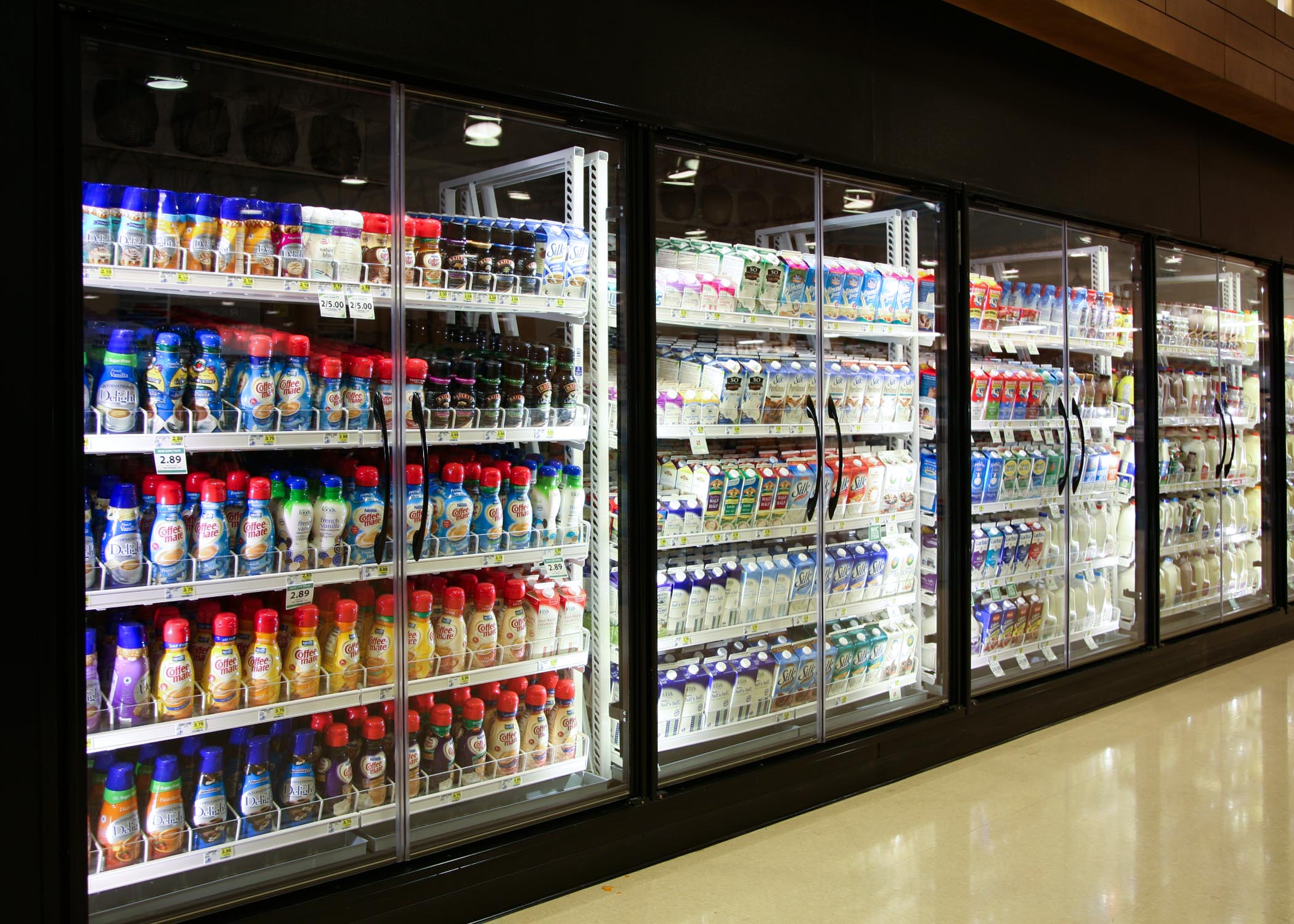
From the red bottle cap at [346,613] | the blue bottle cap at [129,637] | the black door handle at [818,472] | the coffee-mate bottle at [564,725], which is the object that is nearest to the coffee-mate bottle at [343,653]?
the red bottle cap at [346,613]

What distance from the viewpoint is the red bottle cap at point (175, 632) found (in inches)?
96.0

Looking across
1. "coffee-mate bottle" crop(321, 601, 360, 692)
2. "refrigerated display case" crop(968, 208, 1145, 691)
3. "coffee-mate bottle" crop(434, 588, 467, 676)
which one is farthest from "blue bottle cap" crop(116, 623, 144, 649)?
"refrigerated display case" crop(968, 208, 1145, 691)

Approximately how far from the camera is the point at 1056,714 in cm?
452

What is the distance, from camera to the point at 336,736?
107 inches

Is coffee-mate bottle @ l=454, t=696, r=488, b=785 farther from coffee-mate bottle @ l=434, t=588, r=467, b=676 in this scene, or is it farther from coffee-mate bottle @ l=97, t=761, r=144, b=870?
coffee-mate bottle @ l=97, t=761, r=144, b=870

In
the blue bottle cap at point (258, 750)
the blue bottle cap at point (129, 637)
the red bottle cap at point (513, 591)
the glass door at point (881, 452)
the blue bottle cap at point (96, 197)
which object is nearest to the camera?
the blue bottle cap at point (96, 197)

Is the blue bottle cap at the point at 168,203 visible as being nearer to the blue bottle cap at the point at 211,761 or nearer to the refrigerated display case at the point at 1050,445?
the blue bottle cap at the point at 211,761

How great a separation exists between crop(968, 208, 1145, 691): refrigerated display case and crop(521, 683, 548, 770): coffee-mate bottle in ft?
6.45

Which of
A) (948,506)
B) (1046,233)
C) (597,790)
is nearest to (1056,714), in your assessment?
(948,506)

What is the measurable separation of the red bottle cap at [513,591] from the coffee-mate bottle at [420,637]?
0.90 feet

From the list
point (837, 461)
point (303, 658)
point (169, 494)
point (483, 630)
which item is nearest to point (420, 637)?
point (483, 630)

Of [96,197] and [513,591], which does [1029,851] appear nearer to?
[513,591]

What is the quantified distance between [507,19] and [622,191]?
58 cm

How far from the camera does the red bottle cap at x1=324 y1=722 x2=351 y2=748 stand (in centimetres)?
271
